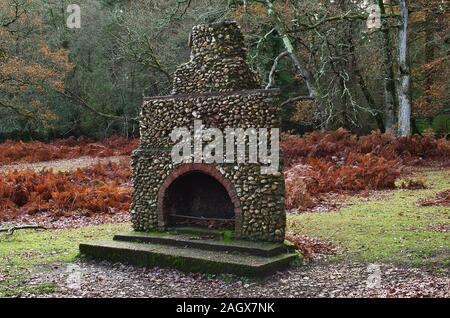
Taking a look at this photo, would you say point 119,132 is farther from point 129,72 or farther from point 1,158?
point 1,158

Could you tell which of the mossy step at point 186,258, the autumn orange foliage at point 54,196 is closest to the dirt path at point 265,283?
the mossy step at point 186,258

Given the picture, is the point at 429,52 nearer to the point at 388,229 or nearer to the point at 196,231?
the point at 388,229

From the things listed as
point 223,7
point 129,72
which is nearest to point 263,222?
point 223,7

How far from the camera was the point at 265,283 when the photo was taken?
8.79m

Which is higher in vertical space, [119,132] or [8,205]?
[119,132]

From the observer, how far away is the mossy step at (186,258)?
29.9ft

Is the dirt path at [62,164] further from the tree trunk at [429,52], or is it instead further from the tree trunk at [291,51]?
the tree trunk at [429,52]

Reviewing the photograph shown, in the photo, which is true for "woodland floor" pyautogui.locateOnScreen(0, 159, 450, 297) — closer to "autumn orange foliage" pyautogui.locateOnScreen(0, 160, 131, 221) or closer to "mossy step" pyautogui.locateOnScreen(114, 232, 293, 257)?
"mossy step" pyautogui.locateOnScreen(114, 232, 293, 257)

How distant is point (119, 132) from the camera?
1491 inches

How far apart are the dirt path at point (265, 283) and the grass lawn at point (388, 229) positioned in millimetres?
698

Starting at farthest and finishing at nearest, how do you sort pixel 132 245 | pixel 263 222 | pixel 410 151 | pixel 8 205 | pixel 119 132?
1. pixel 119 132
2. pixel 410 151
3. pixel 8 205
4. pixel 132 245
5. pixel 263 222

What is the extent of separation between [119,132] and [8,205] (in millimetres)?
21063

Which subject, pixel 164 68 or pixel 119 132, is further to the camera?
pixel 119 132

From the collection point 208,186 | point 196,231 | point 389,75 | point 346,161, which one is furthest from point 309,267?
point 389,75
